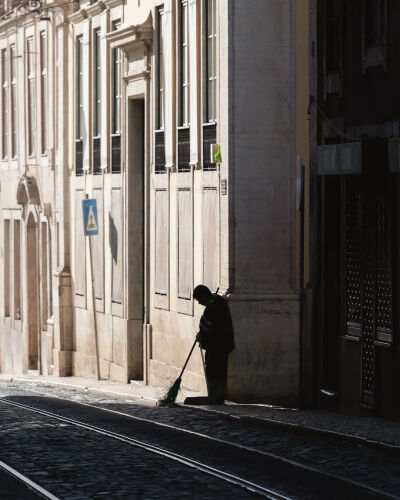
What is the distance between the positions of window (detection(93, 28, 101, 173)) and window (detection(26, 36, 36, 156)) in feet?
19.3

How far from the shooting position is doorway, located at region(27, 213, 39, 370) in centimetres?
3944

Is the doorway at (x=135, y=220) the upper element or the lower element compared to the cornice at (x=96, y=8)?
lower

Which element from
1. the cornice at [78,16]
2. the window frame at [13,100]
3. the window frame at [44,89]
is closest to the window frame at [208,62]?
the cornice at [78,16]

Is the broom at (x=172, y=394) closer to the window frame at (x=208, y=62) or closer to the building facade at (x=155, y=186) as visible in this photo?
the building facade at (x=155, y=186)

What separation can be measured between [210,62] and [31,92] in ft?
48.5

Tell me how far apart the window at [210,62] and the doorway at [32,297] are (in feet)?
46.2

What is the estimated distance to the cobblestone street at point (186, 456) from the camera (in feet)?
45.0

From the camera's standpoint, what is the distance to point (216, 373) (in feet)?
73.9

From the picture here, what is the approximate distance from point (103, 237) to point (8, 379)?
16.7 ft

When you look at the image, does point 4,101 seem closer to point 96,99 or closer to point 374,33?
point 96,99

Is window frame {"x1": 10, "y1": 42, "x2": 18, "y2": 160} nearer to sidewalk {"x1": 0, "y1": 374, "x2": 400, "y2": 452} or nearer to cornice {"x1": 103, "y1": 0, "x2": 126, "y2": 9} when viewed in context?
cornice {"x1": 103, "y1": 0, "x2": 126, "y2": 9}

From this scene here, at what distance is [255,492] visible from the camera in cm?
1341

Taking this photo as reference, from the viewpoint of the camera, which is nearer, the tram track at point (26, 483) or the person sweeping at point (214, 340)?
the tram track at point (26, 483)

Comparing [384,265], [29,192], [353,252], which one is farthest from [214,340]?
[29,192]
